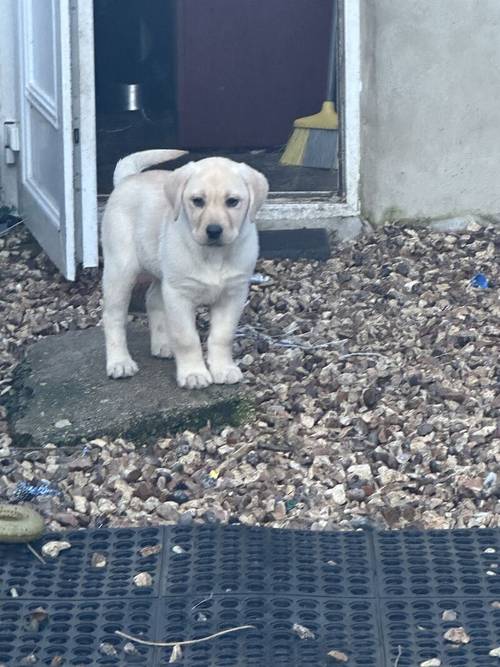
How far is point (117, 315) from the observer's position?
489cm

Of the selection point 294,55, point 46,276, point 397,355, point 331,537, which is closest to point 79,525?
point 331,537

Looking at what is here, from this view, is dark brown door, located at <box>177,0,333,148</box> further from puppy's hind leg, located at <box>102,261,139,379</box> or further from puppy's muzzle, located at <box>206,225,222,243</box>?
puppy's muzzle, located at <box>206,225,222,243</box>

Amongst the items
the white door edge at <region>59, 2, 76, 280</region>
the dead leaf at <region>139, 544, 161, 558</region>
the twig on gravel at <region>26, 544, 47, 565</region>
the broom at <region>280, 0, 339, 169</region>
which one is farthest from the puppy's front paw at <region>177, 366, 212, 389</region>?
the broom at <region>280, 0, 339, 169</region>

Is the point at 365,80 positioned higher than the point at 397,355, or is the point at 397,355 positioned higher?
the point at 365,80

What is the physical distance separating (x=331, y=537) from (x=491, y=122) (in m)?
3.42

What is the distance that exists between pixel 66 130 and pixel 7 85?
1.65 meters

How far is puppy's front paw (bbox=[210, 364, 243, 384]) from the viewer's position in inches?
187

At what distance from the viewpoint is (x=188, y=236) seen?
4539mm

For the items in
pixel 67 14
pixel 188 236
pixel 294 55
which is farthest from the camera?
pixel 294 55

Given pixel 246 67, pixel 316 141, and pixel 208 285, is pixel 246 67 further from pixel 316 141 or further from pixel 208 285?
pixel 208 285

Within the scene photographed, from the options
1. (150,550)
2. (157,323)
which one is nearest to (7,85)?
(157,323)

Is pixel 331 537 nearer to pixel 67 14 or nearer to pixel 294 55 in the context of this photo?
pixel 67 14

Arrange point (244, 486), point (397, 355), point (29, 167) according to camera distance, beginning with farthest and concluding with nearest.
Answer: point (29, 167), point (397, 355), point (244, 486)

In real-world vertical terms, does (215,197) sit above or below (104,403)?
above
